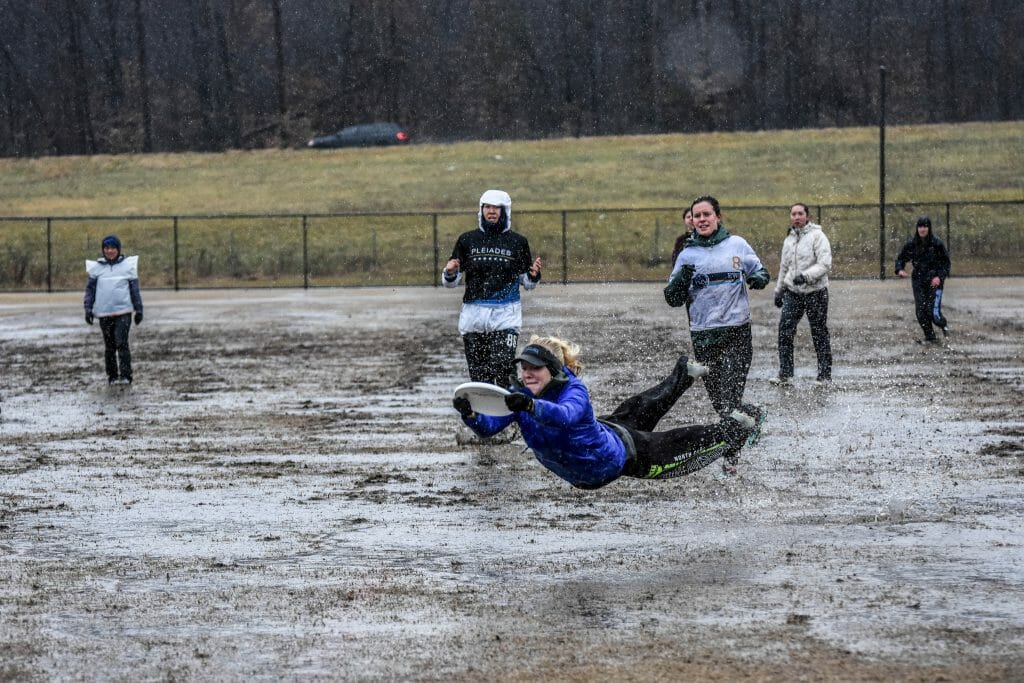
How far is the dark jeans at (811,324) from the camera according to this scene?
16.8 m

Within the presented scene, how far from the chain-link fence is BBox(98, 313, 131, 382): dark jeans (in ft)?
73.7

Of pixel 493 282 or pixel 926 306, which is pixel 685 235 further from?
pixel 493 282

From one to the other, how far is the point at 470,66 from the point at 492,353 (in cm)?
7983

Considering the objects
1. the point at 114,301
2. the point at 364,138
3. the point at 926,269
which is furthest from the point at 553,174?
the point at 114,301

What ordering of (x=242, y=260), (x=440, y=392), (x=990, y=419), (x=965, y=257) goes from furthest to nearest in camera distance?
(x=242, y=260) < (x=965, y=257) < (x=440, y=392) < (x=990, y=419)

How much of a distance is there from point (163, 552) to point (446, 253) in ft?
130

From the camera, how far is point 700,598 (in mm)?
7527

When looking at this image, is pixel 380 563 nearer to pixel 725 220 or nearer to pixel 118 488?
pixel 118 488

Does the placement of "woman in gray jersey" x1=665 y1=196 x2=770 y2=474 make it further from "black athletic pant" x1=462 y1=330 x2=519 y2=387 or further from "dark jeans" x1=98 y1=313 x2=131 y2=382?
"dark jeans" x1=98 y1=313 x2=131 y2=382

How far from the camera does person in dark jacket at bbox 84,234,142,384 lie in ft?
59.3

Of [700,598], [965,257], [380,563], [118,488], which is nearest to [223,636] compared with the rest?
[380,563]

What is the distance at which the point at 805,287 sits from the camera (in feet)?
55.0

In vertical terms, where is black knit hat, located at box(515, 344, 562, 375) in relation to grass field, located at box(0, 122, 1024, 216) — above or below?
below

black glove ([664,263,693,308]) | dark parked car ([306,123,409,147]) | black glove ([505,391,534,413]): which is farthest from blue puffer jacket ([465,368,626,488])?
dark parked car ([306,123,409,147])
